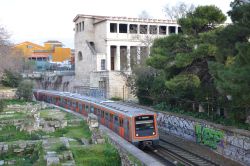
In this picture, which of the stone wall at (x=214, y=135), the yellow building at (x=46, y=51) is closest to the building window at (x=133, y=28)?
the stone wall at (x=214, y=135)

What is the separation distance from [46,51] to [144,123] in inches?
3191

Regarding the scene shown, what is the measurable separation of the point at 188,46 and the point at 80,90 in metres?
33.6

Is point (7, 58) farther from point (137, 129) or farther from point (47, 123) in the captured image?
point (137, 129)

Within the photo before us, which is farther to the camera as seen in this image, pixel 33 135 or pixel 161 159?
pixel 33 135

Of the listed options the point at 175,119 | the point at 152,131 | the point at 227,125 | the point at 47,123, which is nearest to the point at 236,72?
the point at 227,125

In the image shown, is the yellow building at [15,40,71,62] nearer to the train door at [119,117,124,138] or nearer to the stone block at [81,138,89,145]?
the train door at [119,117,124,138]

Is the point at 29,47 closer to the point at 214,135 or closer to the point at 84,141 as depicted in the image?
the point at 84,141

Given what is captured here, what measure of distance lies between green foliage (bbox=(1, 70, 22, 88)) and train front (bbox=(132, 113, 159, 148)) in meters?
36.5

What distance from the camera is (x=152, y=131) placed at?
847 inches

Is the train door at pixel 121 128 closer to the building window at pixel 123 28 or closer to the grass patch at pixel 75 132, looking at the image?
the grass patch at pixel 75 132

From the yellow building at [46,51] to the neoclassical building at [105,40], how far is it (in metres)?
36.4

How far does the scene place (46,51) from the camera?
9856 cm

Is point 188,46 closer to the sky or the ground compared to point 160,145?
closer to the sky

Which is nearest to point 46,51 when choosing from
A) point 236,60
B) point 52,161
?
point 52,161
